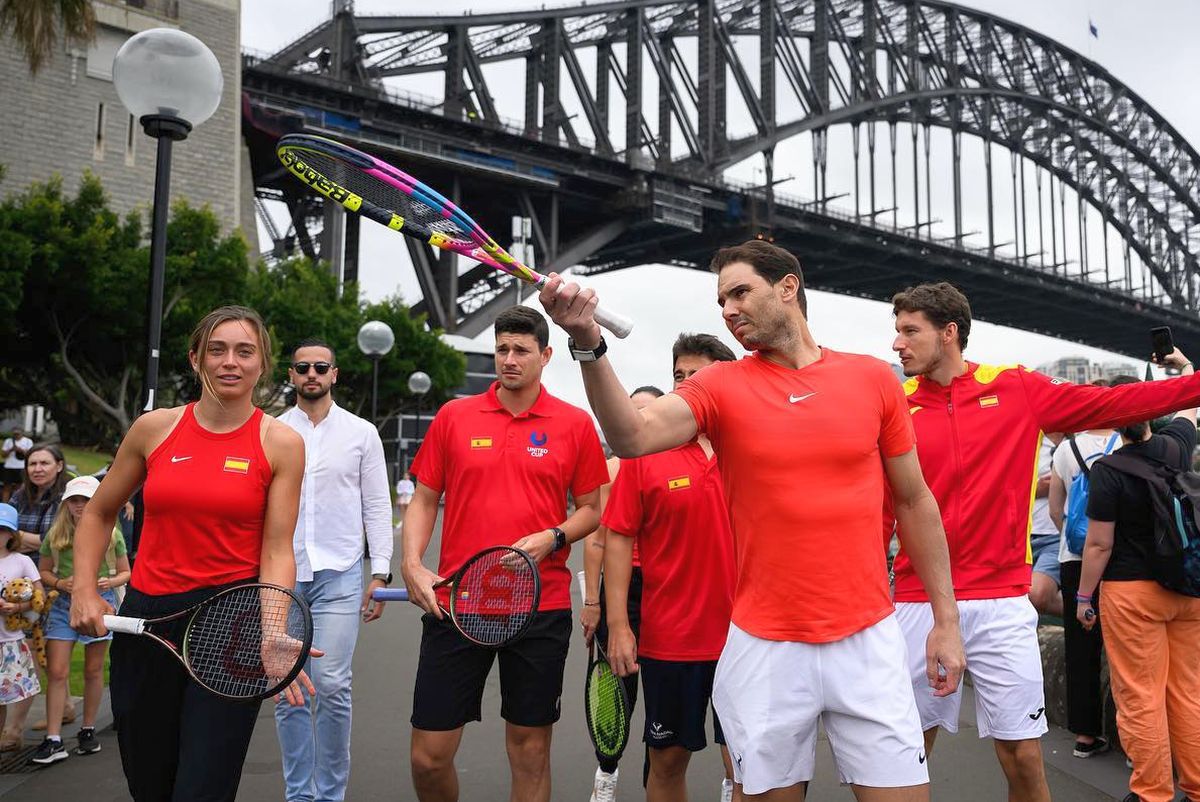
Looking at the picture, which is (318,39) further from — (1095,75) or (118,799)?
(1095,75)

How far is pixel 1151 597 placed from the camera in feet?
13.9

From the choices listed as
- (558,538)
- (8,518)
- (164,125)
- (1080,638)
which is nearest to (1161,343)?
(1080,638)

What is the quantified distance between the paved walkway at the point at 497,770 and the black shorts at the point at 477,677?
1395 millimetres

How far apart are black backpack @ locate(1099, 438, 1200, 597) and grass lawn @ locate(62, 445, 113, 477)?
25133 millimetres

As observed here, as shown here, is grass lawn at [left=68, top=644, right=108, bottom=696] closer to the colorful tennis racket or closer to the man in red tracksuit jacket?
the colorful tennis racket

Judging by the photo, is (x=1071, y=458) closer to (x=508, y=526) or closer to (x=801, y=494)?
(x=508, y=526)

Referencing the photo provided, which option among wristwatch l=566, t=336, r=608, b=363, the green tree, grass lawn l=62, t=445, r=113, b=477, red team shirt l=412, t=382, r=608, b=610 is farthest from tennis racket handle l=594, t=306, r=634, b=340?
grass lawn l=62, t=445, r=113, b=477

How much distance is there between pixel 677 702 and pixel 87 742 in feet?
12.0

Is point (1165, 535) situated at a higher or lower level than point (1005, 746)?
higher

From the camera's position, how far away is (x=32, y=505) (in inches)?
252

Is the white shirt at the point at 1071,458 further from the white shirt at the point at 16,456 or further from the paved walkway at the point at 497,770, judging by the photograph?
the white shirt at the point at 16,456

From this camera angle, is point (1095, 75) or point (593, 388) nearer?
point (593, 388)

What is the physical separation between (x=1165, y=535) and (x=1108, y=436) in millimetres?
1607

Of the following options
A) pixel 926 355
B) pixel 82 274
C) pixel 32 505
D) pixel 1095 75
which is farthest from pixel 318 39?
pixel 1095 75
